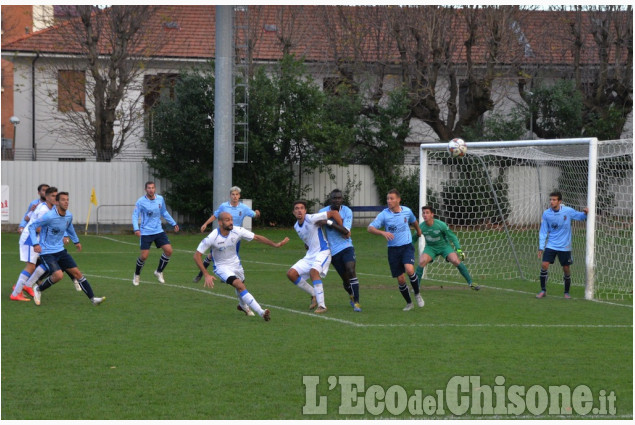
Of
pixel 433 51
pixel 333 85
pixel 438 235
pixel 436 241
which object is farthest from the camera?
pixel 333 85

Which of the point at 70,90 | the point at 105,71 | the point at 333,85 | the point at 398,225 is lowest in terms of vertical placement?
the point at 398,225

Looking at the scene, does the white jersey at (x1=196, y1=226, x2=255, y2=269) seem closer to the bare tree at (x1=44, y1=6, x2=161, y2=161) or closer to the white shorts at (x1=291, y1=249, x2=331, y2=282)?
the white shorts at (x1=291, y1=249, x2=331, y2=282)

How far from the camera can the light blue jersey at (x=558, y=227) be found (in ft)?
51.8

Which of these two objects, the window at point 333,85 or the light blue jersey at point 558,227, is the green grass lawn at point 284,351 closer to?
the light blue jersey at point 558,227

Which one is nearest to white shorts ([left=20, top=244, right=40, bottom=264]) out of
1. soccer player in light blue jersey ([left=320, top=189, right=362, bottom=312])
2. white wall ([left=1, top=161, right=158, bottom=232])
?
soccer player in light blue jersey ([left=320, top=189, right=362, bottom=312])

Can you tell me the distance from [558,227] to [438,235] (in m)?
2.28

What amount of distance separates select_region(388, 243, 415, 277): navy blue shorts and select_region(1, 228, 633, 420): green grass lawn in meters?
0.68

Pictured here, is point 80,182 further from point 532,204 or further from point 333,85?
point 532,204

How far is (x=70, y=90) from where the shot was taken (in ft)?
120

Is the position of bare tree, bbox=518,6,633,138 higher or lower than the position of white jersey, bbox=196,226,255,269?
higher

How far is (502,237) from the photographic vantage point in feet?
69.7

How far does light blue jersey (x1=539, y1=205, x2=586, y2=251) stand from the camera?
51.8 feet

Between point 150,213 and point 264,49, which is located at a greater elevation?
point 264,49

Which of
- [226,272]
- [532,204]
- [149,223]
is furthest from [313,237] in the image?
[532,204]
